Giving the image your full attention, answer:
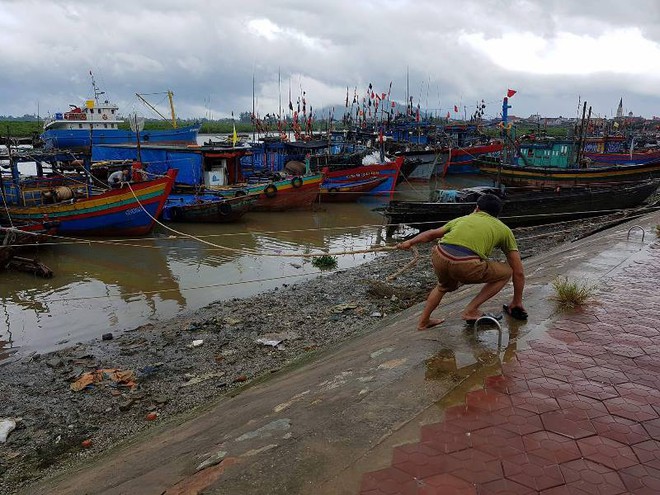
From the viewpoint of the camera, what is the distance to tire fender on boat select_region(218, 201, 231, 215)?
18.7 m

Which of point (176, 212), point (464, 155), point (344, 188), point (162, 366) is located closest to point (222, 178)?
point (176, 212)

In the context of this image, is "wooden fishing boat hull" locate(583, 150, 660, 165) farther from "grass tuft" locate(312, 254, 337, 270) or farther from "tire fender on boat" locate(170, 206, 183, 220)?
"tire fender on boat" locate(170, 206, 183, 220)

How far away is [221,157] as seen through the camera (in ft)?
68.8

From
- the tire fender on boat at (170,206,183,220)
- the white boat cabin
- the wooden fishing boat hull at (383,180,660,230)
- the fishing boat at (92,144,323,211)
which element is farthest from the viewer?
the white boat cabin

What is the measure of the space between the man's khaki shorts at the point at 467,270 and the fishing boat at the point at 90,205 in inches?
537

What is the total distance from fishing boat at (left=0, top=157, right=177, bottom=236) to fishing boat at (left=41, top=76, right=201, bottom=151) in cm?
1355

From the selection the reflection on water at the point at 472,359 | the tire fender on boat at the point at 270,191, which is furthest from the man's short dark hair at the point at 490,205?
the tire fender on boat at the point at 270,191

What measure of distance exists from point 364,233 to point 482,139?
29.2 m

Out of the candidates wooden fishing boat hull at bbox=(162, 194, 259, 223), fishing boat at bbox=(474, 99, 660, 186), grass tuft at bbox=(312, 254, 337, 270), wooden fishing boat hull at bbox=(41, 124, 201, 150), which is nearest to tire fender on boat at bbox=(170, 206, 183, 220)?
wooden fishing boat hull at bbox=(162, 194, 259, 223)

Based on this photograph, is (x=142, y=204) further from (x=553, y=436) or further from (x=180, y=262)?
(x=553, y=436)

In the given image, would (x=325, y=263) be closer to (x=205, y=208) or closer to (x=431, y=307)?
(x=205, y=208)

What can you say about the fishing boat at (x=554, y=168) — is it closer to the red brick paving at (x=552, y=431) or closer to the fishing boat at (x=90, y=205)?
the fishing boat at (x=90, y=205)

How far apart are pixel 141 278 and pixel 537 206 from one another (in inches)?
503

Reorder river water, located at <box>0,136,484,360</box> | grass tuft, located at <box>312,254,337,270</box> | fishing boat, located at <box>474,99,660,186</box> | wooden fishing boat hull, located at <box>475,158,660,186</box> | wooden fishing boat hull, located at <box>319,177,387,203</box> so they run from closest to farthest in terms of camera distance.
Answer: river water, located at <box>0,136,484,360</box> < grass tuft, located at <box>312,254,337,270</box> < wooden fishing boat hull, located at <box>475,158,660,186</box> < fishing boat, located at <box>474,99,660,186</box> < wooden fishing boat hull, located at <box>319,177,387,203</box>
